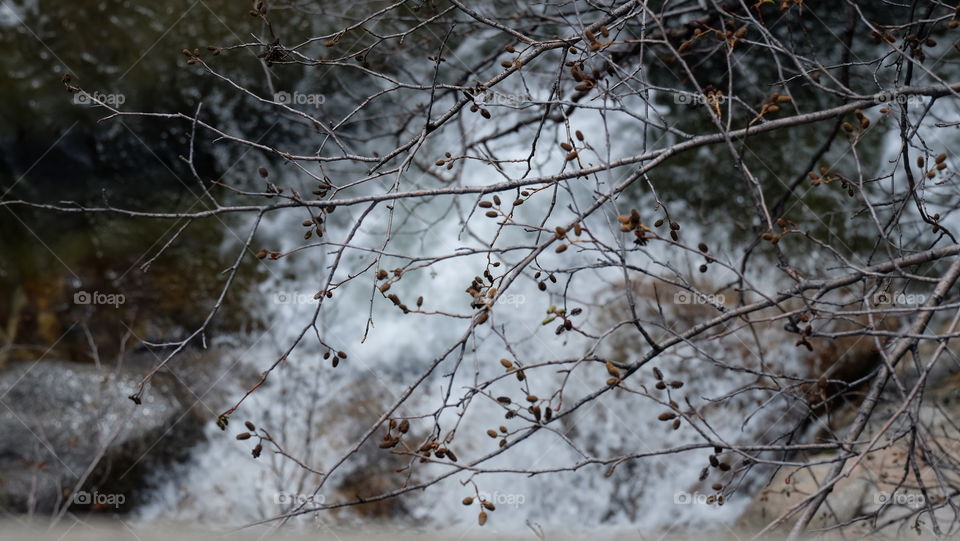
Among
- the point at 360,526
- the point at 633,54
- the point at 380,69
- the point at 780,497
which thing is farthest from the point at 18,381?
the point at 780,497

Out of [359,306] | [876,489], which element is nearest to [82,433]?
[359,306]

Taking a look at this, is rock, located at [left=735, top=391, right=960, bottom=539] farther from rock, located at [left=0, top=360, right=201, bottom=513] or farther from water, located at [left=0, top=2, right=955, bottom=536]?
rock, located at [left=0, top=360, right=201, bottom=513]

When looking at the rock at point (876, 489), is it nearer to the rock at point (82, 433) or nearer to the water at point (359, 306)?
the water at point (359, 306)

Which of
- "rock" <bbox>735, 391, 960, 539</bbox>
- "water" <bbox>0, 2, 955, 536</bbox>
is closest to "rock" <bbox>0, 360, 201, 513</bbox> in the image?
"water" <bbox>0, 2, 955, 536</bbox>

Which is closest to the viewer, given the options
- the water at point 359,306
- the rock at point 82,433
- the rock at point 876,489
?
the rock at point 876,489

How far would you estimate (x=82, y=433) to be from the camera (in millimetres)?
5953

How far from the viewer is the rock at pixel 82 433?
5.69 meters

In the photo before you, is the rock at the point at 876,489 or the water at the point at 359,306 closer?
the rock at the point at 876,489

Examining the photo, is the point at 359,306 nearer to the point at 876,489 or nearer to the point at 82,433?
the point at 82,433

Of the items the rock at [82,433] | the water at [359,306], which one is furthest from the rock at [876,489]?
the rock at [82,433]

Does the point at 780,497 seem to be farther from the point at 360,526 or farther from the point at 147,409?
the point at 147,409

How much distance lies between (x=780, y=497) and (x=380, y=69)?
393 cm

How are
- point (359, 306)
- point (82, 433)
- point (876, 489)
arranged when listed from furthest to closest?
point (359, 306)
point (82, 433)
point (876, 489)

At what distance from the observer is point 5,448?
5.82 m
